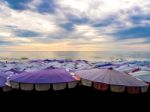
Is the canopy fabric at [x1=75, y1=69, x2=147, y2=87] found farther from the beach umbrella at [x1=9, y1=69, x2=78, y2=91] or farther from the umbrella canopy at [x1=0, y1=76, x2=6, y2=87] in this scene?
the umbrella canopy at [x1=0, y1=76, x2=6, y2=87]

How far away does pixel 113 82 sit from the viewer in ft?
18.1

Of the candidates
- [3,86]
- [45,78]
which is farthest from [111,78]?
[3,86]

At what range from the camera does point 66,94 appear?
6301 mm

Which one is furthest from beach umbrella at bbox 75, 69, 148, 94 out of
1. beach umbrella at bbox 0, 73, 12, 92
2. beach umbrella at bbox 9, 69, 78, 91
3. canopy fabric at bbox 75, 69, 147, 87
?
beach umbrella at bbox 0, 73, 12, 92

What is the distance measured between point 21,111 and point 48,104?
84 cm

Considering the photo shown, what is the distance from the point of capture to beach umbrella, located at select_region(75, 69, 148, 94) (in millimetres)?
5450

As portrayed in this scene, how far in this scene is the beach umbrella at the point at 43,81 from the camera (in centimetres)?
549

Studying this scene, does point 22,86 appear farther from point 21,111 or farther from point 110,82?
point 110,82

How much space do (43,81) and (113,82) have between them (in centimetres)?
186

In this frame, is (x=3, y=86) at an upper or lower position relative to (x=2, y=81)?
lower

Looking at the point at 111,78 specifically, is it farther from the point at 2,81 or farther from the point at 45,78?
the point at 2,81

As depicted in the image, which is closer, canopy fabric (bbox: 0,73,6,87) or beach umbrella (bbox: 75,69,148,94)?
beach umbrella (bbox: 75,69,148,94)

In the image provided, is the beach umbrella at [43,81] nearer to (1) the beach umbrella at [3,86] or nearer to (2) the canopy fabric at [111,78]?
(1) the beach umbrella at [3,86]

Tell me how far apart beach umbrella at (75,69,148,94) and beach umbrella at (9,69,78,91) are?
1.56 ft
